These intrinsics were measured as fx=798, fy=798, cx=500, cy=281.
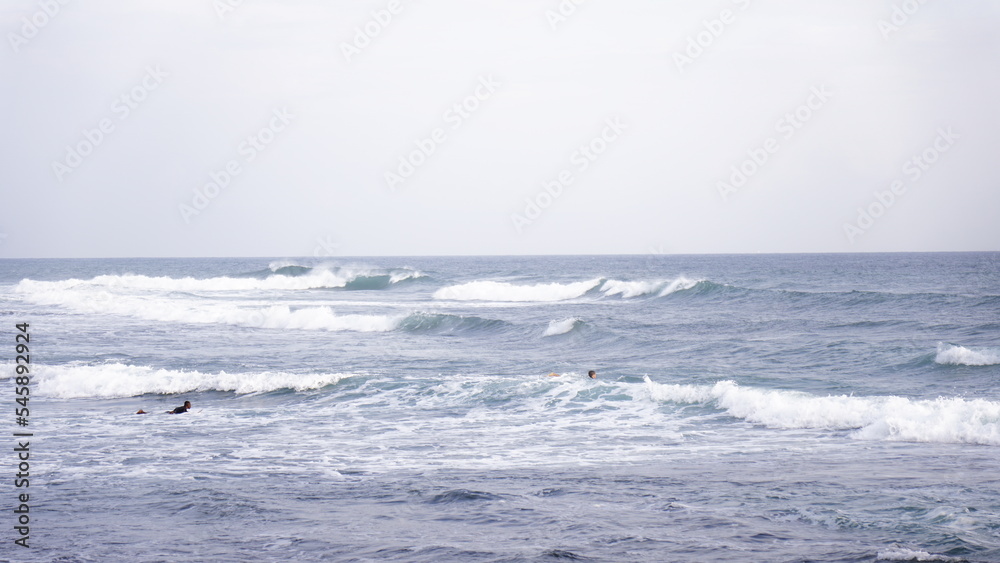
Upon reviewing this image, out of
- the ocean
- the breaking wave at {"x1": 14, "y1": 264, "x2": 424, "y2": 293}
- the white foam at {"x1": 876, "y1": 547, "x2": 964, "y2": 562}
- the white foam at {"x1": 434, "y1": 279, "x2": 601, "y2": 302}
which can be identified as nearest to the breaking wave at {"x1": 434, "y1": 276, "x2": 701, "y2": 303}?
the white foam at {"x1": 434, "y1": 279, "x2": 601, "y2": 302}

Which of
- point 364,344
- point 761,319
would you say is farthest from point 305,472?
point 761,319

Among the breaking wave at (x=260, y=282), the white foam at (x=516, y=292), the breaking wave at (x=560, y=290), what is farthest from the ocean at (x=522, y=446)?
the breaking wave at (x=260, y=282)

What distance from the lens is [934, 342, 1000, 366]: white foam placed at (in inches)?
729

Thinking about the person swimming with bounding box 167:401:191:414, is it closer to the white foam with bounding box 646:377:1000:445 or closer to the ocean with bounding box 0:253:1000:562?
the ocean with bounding box 0:253:1000:562

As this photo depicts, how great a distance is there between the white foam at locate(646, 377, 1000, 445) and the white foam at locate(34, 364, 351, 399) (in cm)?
835

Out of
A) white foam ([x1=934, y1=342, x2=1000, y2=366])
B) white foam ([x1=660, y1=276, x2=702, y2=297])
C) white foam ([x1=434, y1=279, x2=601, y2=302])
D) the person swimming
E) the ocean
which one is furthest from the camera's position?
white foam ([x1=434, y1=279, x2=601, y2=302])

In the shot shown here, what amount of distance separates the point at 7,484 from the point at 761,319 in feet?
83.8

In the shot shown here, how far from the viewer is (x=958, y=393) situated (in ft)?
51.7

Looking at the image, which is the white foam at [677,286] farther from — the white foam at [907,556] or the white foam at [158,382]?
the white foam at [907,556]

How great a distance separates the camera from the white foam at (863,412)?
39.6ft

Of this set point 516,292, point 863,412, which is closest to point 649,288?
point 516,292

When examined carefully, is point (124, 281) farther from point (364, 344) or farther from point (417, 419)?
point (417, 419)

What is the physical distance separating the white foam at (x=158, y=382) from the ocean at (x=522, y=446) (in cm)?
7

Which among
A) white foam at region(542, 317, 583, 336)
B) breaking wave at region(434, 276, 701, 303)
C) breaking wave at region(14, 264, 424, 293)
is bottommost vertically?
white foam at region(542, 317, 583, 336)
